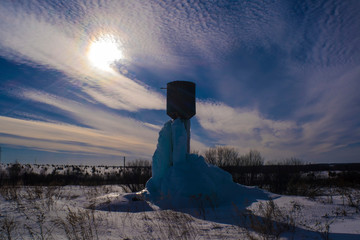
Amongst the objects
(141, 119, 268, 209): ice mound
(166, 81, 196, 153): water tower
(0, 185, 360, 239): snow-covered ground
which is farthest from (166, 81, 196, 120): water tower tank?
(0, 185, 360, 239): snow-covered ground

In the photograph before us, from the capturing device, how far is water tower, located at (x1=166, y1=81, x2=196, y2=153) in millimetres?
11820

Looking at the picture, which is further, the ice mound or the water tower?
the water tower

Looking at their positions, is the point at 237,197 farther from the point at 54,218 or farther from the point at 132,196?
the point at 54,218

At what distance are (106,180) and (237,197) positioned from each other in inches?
922

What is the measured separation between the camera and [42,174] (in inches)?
1121

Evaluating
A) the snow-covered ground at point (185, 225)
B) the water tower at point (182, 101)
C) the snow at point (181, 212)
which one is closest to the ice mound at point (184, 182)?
the snow at point (181, 212)

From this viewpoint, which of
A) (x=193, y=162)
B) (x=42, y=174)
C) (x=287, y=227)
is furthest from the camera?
(x=42, y=174)

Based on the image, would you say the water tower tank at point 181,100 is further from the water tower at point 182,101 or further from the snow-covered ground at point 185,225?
the snow-covered ground at point 185,225

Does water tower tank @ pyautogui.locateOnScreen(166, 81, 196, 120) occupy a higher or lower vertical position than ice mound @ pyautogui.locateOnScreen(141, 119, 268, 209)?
higher

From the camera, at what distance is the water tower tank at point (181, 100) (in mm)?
11812

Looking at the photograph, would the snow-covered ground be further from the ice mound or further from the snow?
the ice mound

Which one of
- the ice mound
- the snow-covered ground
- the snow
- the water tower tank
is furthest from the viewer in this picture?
the water tower tank

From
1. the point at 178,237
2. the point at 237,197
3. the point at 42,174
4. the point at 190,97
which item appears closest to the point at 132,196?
the point at 237,197

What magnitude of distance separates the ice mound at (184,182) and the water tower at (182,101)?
0.48 m
